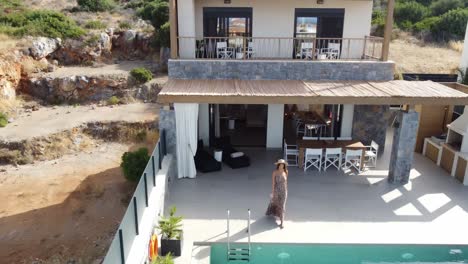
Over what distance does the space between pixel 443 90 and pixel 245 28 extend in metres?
7.75

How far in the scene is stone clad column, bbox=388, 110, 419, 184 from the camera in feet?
39.5

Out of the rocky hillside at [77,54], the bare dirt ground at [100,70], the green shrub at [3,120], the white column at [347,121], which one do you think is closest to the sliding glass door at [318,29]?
the white column at [347,121]

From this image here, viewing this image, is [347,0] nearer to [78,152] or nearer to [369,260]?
[369,260]

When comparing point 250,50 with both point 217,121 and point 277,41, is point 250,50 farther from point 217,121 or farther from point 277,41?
point 217,121

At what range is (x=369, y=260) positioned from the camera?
885 cm

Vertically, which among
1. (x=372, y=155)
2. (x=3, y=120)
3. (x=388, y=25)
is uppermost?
(x=388, y=25)

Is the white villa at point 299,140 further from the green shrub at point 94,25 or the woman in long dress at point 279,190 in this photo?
the green shrub at point 94,25

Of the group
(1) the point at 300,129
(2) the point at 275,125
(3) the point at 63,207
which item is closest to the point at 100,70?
(3) the point at 63,207

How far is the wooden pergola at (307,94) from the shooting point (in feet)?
37.3

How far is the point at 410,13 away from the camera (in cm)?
4222

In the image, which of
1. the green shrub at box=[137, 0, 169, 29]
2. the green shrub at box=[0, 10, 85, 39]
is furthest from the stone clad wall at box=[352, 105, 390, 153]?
the green shrub at box=[0, 10, 85, 39]

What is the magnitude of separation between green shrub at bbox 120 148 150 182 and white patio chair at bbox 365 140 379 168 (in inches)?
333

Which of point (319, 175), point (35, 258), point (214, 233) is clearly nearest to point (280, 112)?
point (319, 175)

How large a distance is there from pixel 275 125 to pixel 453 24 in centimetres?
3198
